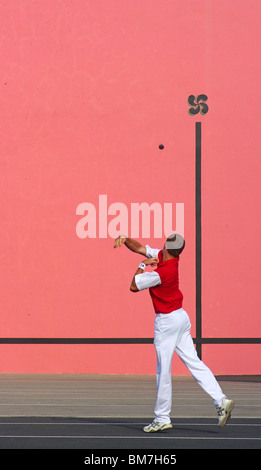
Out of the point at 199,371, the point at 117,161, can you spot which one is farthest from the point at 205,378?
the point at 117,161

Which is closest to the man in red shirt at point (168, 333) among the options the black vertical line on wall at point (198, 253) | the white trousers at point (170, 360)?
the white trousers at point (170, 360)

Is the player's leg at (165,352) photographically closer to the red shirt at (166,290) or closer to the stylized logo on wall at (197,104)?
the red shirt at (166,290)

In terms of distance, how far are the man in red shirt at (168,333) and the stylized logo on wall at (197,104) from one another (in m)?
4.09

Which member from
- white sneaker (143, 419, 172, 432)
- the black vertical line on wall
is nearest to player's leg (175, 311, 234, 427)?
white sneaker (143, 419, 172, 432)

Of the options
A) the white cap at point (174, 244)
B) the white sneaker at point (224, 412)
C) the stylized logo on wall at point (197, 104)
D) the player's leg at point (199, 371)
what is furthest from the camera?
the stylized logo on wall at point (197, 104)

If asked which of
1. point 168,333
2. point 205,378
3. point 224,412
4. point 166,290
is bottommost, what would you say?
point 224,412

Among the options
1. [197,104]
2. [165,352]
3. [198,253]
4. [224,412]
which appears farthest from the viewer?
[197,104]

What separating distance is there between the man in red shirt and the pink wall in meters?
3.74

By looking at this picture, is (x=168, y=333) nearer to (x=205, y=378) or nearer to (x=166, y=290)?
(x=166, y=290)

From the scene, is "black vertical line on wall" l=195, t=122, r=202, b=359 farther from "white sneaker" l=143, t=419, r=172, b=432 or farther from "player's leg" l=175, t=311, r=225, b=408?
"white sneaker" l=143, t=419, r=172, b=432

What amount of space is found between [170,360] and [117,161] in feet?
14.1

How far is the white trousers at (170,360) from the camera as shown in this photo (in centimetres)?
579

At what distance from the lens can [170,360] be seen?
587 cm

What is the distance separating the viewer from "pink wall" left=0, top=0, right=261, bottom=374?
968 centimetres
